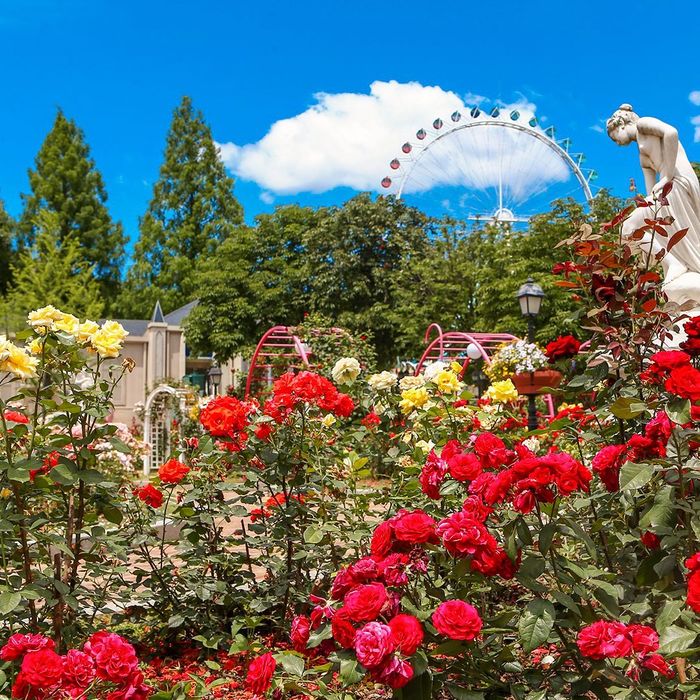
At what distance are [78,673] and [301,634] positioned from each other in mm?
422

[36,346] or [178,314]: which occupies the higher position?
[178,314]

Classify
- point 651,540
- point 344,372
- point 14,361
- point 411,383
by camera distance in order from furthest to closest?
point 411,383 < point 344,372 < point 14,361 < point 651,540

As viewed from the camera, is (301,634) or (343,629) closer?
(343,629)

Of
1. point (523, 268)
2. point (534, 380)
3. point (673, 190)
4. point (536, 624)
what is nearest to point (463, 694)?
point (536, 624)

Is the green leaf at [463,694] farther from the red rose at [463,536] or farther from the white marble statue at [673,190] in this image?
the white marble statue at [673,190]

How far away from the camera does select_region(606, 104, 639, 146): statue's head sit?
586 centimetres

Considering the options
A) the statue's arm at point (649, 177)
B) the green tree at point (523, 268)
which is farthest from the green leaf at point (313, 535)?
the green tree at point (523, 268)

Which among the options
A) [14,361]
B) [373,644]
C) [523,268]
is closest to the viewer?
[373,644]

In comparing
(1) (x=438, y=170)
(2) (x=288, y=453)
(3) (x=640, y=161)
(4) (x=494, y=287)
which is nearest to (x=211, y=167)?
(1) (x=438, y=170)

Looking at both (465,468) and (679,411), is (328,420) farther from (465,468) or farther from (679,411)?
(679,411)

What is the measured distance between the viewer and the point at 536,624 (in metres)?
1.41

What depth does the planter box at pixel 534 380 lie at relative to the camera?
25.5 feet

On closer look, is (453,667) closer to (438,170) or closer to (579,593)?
(579,593)

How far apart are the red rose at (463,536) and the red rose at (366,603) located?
16 centimetres
